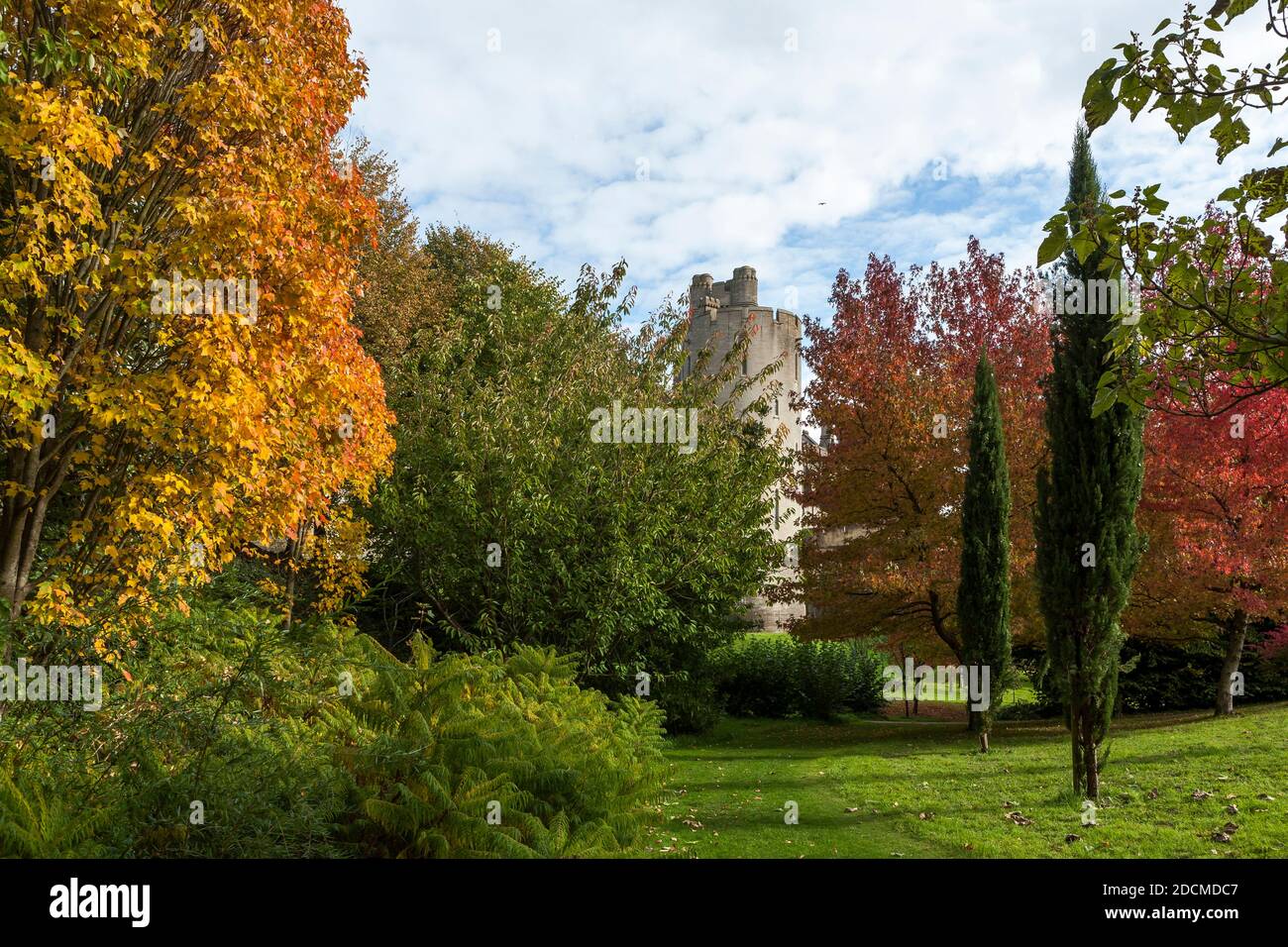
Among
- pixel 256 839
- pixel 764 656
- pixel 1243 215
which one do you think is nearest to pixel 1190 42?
pixel 1243 215

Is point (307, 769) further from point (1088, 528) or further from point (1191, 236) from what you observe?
point (1088, 528)

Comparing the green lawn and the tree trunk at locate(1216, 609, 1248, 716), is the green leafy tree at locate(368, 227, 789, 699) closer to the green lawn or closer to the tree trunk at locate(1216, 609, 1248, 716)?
the green lawn

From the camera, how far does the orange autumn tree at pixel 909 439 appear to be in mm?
16219

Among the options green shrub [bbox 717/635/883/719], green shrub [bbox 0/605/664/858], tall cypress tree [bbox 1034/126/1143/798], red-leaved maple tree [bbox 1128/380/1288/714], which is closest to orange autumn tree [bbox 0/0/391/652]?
green shrub [bbox 0/605/664/858]

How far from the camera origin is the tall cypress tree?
10.2 metres

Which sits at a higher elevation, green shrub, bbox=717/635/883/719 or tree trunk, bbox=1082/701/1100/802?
tree trunk, bbox=1082/701/1100/802

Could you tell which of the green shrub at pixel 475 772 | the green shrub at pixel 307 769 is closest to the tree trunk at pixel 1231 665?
the green shrub at pixel 475 772

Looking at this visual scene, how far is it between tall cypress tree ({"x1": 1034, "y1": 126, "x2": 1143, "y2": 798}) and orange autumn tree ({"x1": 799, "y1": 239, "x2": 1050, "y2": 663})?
5.03 m

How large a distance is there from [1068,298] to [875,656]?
15733 millimetres

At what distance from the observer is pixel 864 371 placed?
16.7 meters

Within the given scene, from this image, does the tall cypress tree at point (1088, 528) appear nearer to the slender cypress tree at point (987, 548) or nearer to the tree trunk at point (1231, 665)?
the slender cypress tree at point (987, 548)

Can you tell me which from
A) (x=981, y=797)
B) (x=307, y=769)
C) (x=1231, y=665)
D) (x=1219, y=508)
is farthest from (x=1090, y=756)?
(x=1231, y=665)

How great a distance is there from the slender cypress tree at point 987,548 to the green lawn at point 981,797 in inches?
65.5
